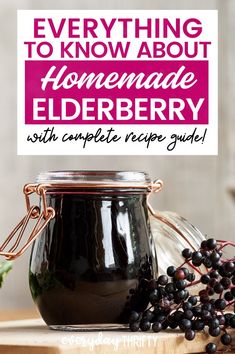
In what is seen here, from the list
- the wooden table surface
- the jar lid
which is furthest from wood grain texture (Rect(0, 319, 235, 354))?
the jar lid

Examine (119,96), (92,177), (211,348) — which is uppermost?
(119,96)

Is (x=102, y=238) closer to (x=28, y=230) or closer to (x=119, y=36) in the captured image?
(x=119, y=36)

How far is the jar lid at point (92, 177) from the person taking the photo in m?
0.91

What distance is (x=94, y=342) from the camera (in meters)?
0.81

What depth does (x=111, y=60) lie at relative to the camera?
6.40 ft

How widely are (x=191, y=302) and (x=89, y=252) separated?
110mm

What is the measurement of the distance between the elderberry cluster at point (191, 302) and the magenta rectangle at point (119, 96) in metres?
0.76

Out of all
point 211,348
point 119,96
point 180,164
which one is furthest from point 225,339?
point 180,164

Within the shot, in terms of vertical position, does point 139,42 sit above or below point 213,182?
above

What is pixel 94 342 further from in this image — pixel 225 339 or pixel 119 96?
pixel 119 96

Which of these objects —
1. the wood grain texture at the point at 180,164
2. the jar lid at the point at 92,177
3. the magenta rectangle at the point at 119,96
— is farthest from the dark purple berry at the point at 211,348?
the wood grain texture at the point at 180,164

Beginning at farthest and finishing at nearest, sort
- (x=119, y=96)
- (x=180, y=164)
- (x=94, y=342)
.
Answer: (x=180, y=164), (x=119, y=96), (x=94, y=342)

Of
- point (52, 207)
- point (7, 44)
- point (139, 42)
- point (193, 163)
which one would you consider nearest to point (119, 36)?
point (139, 42)

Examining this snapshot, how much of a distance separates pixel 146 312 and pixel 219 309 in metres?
0.07
